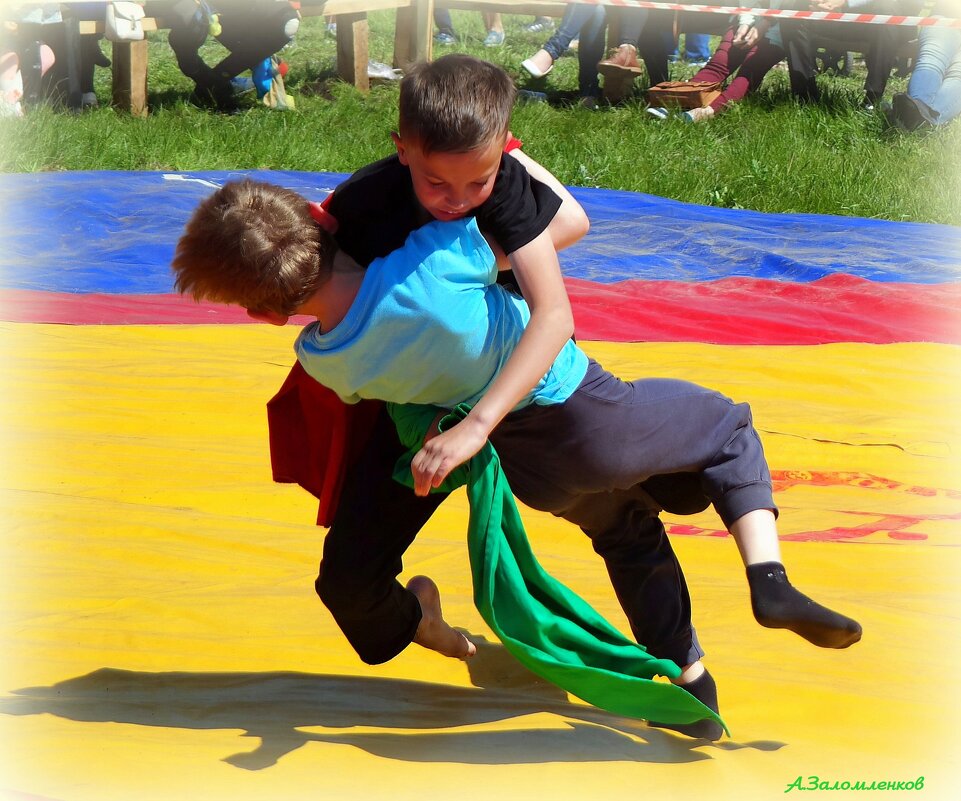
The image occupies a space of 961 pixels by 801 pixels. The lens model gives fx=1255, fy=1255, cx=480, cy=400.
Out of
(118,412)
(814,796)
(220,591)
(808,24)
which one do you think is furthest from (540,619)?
(808,24)

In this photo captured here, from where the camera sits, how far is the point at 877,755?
6.81ft

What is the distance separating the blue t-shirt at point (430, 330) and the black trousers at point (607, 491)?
0.28 feet

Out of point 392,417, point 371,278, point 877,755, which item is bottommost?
point 877,755

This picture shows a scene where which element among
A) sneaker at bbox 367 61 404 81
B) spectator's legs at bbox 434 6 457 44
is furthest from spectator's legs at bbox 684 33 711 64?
sneaker at bbox 367 61 404 81

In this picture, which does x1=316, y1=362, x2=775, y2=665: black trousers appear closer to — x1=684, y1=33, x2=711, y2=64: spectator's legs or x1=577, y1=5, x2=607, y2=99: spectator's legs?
x1=577, y1=5, x2=607, y2=99: spectator's legs

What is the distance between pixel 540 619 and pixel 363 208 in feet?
2.41

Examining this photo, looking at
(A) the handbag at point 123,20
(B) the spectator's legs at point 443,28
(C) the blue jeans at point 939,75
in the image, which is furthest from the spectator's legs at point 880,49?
(A) the handbag at point 123,20

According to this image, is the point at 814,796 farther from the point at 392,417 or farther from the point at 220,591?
the point at 220,591

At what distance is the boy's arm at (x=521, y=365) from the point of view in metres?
1.87

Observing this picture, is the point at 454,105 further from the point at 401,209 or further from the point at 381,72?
the point at 381,72

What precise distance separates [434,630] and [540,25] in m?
12.5

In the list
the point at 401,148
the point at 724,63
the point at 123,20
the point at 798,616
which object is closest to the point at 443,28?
the point at 724,63

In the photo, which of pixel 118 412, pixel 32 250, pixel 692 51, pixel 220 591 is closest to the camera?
pixel 220 591

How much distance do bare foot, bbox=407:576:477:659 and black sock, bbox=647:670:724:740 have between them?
0.44 meters
